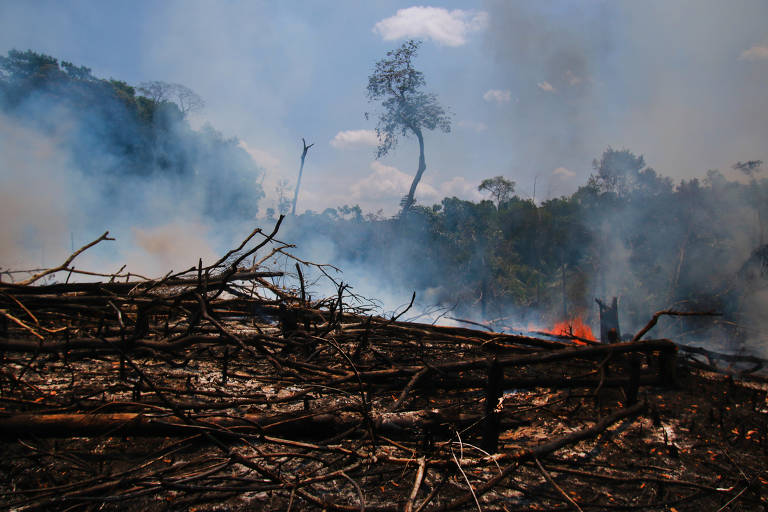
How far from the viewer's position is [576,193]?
2572 cm

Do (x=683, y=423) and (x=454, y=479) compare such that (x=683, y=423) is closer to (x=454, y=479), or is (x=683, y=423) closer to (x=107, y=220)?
(x=454, y=479)

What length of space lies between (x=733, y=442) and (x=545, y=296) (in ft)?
70.7

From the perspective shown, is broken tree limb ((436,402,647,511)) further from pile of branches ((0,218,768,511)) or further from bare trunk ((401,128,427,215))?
bare trunk ((401,128,427,215))

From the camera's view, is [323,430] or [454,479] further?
[323,430]

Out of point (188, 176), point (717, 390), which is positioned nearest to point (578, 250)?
point (717, 390)

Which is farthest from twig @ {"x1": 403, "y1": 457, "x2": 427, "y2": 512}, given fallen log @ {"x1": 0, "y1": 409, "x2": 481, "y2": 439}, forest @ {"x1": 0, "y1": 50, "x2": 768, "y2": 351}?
forest @ {"x1": 0, "y1": 50, "x2": 768, "y2": 351}

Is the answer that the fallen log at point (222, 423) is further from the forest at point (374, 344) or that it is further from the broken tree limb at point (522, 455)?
the broken tree limb at point (522, 455)

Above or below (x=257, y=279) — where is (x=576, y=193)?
above

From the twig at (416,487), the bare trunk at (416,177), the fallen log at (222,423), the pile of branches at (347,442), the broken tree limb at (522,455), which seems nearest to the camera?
the twig at (416,487)

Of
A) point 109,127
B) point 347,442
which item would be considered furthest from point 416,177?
point 347,442

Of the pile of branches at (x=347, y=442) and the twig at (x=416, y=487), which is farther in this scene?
the pile of branches at (x=347, y=442)

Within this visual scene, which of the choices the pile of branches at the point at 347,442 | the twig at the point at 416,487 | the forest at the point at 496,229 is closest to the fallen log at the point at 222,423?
the pile of branches at the point at 347,442

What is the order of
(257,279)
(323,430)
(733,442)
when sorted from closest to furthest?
1. (323,430)
2. (733,442)
3. (257,279)

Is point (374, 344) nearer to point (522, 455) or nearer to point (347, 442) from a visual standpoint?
point (347, 442)
